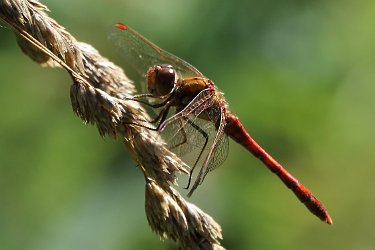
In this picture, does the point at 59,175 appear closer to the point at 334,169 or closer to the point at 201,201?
the point at 201,201

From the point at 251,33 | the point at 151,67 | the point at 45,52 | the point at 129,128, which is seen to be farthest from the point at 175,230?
the point at 251,33

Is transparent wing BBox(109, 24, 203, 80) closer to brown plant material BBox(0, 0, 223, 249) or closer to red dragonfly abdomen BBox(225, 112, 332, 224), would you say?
red dragonfly abdomen BBox(225, 112, 332, 224)

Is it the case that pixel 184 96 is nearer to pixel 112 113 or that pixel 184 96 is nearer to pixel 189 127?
pixel 189 127

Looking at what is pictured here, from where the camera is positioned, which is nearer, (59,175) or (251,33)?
(59,175)

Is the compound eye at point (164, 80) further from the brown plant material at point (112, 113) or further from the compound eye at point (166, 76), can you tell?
the brown plant material at point (112, 113)

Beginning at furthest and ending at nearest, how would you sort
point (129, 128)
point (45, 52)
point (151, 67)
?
point (151, 67)
point (129, 128)
point (45, 52)

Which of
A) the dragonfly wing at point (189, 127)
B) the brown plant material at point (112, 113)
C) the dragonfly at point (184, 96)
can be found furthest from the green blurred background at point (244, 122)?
the brown plant material at point (112, 113)
